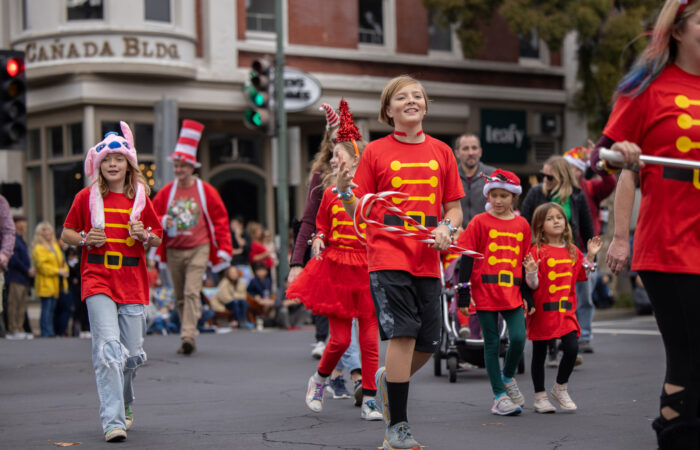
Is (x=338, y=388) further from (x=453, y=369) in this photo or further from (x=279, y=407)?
(x=453, y=369)

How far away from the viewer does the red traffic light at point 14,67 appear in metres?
12.7

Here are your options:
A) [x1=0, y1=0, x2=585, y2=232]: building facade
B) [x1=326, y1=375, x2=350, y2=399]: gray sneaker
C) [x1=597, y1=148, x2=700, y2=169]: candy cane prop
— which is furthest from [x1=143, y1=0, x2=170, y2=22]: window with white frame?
[x1=597, y1=148, x2=700, y2=169]: candy cane prop

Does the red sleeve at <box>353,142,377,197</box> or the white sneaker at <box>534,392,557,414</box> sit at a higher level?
the red sleeve at <box>353,142,377,197</box>

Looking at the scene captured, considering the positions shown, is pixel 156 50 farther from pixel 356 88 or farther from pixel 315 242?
pixel 315 242

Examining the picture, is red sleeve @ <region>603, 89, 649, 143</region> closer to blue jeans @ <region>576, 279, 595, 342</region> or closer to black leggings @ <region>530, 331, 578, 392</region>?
black leggings @ <region>530, 331, 578, 392</region>

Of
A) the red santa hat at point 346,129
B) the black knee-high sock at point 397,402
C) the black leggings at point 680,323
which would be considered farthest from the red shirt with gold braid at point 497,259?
the black leggings at point 680,323

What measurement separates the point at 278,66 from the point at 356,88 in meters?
5.93

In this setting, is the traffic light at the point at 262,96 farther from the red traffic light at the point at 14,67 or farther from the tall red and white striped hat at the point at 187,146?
the tall red and white striped hat at the point at 187,146

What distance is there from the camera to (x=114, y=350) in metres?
6.55

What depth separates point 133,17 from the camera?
2156 cm

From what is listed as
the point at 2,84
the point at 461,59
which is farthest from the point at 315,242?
the point at 461,59

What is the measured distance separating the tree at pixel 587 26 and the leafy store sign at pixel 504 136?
288 centimetres

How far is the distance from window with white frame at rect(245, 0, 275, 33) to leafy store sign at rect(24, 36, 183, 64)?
222cm

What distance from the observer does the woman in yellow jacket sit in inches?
663
